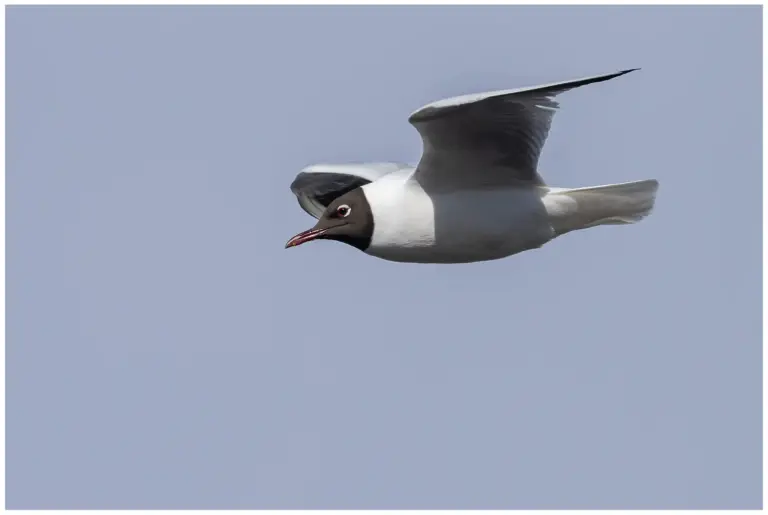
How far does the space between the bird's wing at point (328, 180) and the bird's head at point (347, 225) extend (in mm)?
1225

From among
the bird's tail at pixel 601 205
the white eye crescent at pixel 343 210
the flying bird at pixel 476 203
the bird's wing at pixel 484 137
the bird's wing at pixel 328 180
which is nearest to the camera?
the bird's wing at pixel 484 137

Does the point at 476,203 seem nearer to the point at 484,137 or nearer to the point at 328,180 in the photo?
the point at 484,137

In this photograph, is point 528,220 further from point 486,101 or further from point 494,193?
point 486,101

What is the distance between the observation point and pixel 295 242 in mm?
11383

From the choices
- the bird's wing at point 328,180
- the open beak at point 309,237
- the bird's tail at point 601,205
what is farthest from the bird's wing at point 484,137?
the bird's wing at point 328,180

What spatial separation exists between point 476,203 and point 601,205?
84cm

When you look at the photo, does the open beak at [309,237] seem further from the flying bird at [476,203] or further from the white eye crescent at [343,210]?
the white eye crescent at [343,210]

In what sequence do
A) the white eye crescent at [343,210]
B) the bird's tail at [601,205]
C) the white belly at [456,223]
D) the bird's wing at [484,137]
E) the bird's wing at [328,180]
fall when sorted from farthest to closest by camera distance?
1. the bird's wing at [328,180]
2. the white eye crescent at [343,210]
3. the bird's tail at [601,205]
4. the white belly at [456,223]
5. the bird's wing at [484,137]

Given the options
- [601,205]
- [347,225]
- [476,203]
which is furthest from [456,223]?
[601,205]

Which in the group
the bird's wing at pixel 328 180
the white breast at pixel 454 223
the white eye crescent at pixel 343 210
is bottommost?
the white breast at pixel 454 223

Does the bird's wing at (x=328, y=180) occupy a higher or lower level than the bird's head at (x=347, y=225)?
higher

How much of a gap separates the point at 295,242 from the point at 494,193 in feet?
4.42

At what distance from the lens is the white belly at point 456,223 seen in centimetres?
1099

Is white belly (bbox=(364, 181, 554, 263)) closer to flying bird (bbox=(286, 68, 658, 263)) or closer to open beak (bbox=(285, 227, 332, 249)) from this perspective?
flying bird (bbox=(286, 68, 658, 263))
